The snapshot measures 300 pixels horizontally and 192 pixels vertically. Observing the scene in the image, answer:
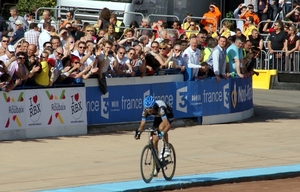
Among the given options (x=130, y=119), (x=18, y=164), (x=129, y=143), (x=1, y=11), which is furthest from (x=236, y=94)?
(x=1, y=11)

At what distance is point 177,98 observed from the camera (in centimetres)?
1892

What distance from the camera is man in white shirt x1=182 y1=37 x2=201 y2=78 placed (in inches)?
751

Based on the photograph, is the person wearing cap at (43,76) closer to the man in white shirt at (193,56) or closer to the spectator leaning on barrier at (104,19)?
the man in white shirt at (193,56)

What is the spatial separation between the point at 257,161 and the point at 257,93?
434 inches

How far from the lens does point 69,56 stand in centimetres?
1714

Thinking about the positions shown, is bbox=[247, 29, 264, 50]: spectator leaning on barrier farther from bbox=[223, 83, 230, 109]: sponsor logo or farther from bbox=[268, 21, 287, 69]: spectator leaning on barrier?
bbox=[223, 83, 230, 109]: sponsor logo

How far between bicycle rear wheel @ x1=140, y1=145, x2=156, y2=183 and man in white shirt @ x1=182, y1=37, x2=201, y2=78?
22.1 ft

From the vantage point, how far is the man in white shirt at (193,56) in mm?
19078

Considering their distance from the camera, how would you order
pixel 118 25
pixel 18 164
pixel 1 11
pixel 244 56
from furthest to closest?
1. pixel 1 11
2. pixel 118 25
3. pixel 244 56
4. pixel 18 164

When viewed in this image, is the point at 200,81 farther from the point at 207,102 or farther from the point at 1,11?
the point at 1,11

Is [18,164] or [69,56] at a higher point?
[69,56]

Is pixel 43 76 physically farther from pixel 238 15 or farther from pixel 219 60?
pixel 238 15

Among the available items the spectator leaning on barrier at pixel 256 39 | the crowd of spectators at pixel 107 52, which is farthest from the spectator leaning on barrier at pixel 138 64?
the spectator leaning on barrier at pixel 256 39

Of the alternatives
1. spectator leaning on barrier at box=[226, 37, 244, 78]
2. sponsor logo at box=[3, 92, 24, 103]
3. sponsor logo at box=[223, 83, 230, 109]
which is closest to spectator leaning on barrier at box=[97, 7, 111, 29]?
→ spectator leaning on barrier at box=[226, 37, 244, 78]
